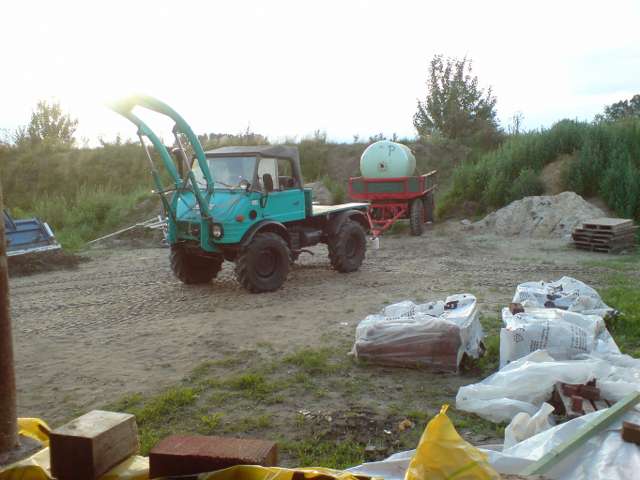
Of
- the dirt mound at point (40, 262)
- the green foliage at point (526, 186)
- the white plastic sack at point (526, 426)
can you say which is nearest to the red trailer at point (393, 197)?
the green foliage at point (526, 186)

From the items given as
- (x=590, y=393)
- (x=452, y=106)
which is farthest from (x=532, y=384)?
(x=452, y=106)

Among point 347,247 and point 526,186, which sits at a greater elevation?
point 526,186

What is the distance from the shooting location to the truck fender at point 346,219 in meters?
9.77

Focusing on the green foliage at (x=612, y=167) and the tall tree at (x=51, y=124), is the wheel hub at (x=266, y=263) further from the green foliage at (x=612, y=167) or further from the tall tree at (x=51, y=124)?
the tall tree at (x=51, y=124)

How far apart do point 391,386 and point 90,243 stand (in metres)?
11.4

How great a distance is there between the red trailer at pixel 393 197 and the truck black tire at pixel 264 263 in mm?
5483

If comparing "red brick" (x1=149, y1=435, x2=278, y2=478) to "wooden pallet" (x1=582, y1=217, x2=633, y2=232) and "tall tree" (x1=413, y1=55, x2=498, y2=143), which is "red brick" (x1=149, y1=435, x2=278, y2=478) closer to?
"wooden pallet" (x1=582, y1=217, x2=633, y2=232)

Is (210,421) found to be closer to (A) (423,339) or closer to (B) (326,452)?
(B) (326,452)

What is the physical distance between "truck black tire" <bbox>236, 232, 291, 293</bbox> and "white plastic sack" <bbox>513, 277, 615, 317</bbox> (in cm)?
333

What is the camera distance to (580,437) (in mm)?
3039

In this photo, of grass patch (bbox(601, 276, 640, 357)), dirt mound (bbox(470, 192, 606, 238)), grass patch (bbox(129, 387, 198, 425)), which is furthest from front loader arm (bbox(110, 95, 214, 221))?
dirt mound (bbox(470, 192, 606, 238))

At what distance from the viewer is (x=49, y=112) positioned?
30.4m

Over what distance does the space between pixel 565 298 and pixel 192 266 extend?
17.0ft

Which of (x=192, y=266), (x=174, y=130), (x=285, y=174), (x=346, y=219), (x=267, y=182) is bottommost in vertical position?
(x=192, y=266)
